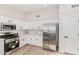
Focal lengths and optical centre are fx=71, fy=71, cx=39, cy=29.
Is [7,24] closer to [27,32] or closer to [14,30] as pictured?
[14,30]

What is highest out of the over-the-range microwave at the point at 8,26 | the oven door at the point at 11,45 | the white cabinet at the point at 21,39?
the over-the-range microwave at the point at 8,26

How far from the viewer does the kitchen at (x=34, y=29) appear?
1.46m

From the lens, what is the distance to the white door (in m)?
1.76

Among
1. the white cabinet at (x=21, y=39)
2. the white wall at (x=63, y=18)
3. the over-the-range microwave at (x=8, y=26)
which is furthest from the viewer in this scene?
the white wall at (x=63, y=18)

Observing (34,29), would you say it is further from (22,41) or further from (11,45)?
(11,45)

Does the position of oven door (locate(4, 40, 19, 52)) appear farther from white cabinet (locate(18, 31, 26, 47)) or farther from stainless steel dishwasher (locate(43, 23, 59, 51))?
stainless steel dishwasher (locate(43, 23, 59, 51))

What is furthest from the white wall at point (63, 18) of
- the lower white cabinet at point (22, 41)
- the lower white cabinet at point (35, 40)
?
the lower white cabinet at point (22, 41)

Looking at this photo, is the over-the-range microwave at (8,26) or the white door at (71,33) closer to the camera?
the over-the-range microwave at (8,26)

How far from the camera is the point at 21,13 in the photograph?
1.58m

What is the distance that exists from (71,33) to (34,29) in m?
0.98

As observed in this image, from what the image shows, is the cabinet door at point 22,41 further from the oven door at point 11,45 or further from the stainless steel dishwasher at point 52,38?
the stainless steel dishwasher at point 52,38

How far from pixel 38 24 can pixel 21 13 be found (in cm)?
45

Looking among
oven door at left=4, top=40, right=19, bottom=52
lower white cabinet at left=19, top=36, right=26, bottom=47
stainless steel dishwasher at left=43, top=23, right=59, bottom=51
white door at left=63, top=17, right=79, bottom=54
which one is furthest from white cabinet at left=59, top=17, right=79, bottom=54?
oven door at left=4, top=40, right=19, bottom=52

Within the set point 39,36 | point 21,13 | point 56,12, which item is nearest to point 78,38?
point 56,12
